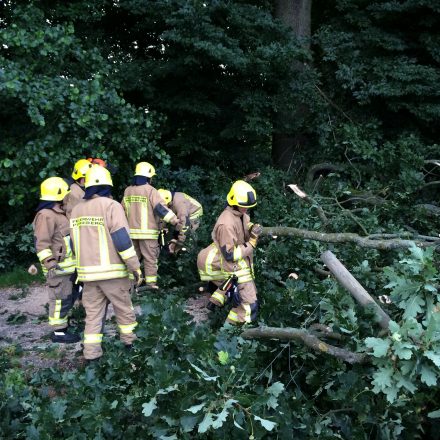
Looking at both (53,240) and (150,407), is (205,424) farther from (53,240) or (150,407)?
(53,240)

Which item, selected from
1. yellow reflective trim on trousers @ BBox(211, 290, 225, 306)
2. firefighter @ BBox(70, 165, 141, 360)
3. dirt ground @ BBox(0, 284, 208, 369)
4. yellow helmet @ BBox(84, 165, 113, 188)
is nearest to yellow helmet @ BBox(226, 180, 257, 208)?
yellow reflective trim on trousers @ BBox(211, 290, 225, 306)

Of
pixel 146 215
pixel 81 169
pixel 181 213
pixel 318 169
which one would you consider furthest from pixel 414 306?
pixel 318 169

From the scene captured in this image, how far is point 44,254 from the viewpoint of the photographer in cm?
561

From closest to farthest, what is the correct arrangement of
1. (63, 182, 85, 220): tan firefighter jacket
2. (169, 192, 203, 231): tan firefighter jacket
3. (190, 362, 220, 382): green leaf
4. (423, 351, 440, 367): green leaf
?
(423, 351, 440, 367): green leaf
(190, 362, 220, 382): green leaf
(63, 182, 85, 220): tan firefighter jacket
(169, 192, 203, 231): tan firefighter jacket

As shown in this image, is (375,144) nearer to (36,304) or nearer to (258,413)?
(36,304)

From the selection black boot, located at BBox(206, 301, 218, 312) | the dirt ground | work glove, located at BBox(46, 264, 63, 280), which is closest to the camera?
the dirt ground

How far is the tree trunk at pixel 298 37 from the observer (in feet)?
32.8

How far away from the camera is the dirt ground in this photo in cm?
514

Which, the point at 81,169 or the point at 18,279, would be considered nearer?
the point at 81,169

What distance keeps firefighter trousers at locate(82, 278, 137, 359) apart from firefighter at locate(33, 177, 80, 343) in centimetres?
82

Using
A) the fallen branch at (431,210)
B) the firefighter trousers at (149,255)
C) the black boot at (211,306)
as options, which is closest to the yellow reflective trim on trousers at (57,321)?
the black boot at (211,306)

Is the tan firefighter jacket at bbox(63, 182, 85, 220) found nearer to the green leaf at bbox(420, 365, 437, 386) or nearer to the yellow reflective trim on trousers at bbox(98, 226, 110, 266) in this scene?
the yellow reflective trim on trousers at bbox(98, 226, 110, 266)

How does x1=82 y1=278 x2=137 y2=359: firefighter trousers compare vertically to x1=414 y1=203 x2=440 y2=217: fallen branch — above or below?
below

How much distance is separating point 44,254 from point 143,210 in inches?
67.2
